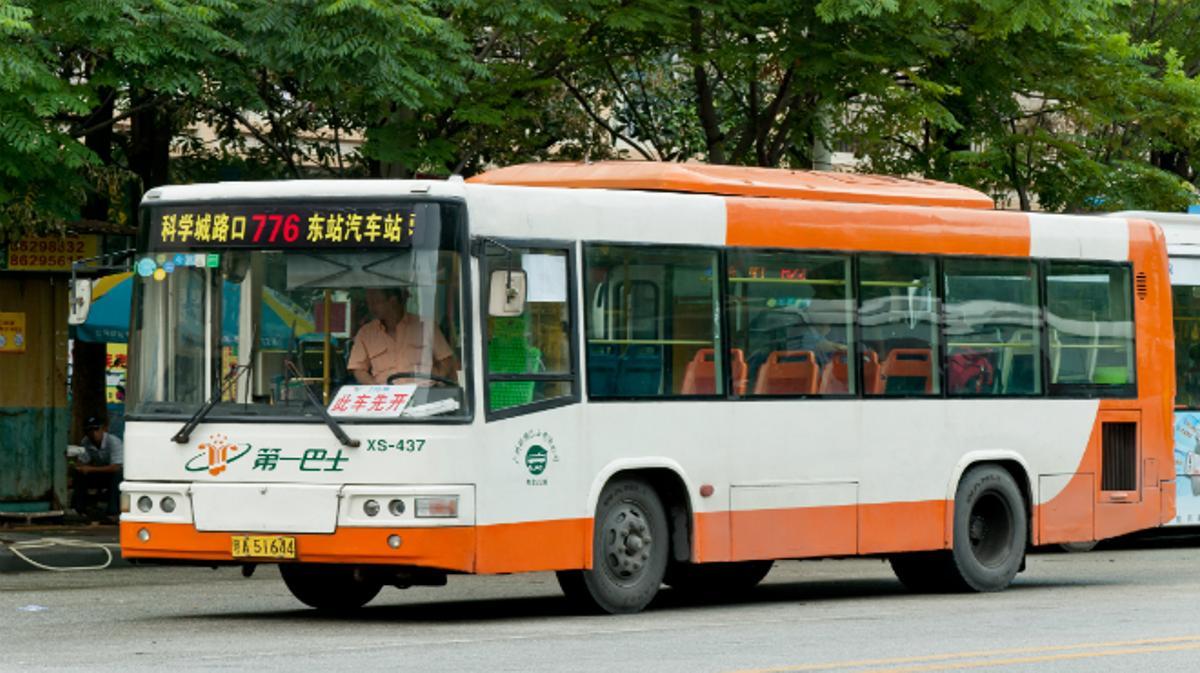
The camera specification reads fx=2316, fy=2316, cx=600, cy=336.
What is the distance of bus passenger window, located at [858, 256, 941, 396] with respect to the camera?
16.3 metres

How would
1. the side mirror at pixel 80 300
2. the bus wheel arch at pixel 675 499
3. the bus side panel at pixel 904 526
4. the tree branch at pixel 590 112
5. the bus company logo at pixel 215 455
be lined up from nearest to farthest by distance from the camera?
the bus company logo at pixel 215 455 < the side mirror at pixel 80 300 < the bus wheel arch at pixel 675 499 < the bus side panel at pixel 904 526 < the tree branch at pixel 590 112

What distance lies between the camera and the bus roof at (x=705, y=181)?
50.6 feet

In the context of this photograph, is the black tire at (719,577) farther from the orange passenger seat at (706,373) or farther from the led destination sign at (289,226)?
the led destination sign at (289,226)

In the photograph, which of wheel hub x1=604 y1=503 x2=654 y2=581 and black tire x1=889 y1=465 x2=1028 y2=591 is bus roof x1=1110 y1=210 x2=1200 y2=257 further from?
wheel hub x1=604 y1=503 x2=654 y2=581

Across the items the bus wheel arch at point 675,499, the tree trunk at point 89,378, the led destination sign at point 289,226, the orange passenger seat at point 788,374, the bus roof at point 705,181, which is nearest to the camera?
the led destination sign at point 289,226

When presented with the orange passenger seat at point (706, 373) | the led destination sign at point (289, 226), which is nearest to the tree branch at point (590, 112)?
the orange passenger seat at point (706, 373)

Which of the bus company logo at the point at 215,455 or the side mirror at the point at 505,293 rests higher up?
the side mirror at the point at 505,293

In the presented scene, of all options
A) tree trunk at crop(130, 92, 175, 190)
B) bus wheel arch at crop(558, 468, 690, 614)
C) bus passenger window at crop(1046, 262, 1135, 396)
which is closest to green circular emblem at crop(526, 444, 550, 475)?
bus wheel arch at crop(558, 468, 690, 614)

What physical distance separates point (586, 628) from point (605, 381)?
1.74m

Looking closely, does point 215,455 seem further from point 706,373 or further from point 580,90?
point 580,90

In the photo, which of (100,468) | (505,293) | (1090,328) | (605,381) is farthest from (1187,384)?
(505,293)

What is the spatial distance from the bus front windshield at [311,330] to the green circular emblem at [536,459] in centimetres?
61

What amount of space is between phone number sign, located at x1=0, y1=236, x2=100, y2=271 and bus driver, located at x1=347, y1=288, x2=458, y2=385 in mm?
12202

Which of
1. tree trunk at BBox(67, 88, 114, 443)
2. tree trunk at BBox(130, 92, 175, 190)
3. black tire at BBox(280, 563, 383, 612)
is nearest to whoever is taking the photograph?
black tire at BBox(280, 563, 383, 612)
